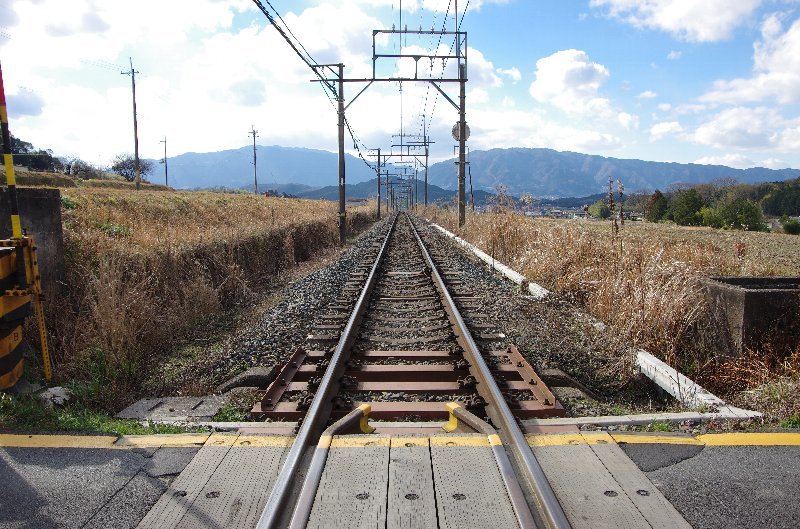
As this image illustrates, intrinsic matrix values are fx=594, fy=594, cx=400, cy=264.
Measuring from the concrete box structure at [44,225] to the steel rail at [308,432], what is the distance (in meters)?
3.16

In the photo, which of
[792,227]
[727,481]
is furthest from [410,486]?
[792,227]

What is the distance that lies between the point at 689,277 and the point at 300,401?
13.6ft

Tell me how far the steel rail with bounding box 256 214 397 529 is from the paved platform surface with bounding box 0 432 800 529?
117mm

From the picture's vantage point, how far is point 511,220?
50.3ft

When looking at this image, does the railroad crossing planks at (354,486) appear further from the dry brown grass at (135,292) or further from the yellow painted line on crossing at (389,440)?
the dry brown grass at (135,292)

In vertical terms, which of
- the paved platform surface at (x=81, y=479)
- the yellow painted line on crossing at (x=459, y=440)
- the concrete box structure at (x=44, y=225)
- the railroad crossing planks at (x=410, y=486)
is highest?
the concrete box structure at (x=44, y=225)

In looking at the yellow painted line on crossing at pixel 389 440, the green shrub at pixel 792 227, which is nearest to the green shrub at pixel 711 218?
the green shrub at pixel 792 227

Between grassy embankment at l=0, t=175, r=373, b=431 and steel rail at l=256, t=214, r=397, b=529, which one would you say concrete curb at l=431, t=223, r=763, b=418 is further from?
grassy embankment at l=0, t=175, r=373, b=431

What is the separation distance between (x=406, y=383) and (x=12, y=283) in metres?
3.19

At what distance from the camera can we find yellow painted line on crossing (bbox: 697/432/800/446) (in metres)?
3.58

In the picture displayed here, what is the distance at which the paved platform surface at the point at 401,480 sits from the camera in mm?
2756

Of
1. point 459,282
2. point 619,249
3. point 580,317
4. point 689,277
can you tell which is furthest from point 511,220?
point 689,277

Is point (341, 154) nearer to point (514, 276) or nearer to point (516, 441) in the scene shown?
point (514, 276)

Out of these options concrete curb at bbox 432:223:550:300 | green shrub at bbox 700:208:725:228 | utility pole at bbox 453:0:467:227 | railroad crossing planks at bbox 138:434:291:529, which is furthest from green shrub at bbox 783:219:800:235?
railroad crossing planks at bbox 138:434:291:529
